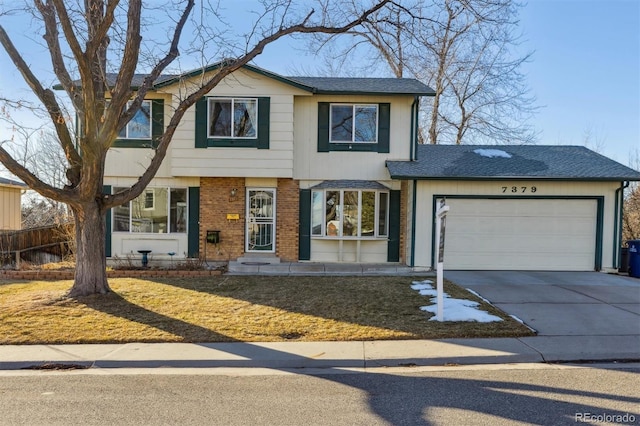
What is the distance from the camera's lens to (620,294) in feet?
32.1

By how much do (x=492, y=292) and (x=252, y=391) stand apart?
6952 millimetres

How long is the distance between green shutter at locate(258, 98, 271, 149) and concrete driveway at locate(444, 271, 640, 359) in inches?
263

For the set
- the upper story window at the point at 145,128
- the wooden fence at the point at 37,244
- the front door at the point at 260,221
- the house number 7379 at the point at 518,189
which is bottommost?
the wooden fence at the point at 37,244

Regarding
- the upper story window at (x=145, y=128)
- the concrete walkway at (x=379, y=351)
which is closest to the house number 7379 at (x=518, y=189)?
the concrete walkway at (x=379, y=351)

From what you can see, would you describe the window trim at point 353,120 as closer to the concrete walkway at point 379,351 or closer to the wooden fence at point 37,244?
the concrete walkway at point 379,351

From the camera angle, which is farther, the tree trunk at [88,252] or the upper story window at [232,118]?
the upper story window at [232,118]

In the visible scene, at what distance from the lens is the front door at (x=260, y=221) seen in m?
14.2

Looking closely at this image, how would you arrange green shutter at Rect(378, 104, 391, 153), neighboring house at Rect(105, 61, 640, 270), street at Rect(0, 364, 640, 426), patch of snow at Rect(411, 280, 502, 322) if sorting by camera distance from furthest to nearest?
green shutter at Rect(378, 104, 391, 153)
neighboring house at Rect(105, 61, 640, 270)
patch of snow at Rect(411, 280, 502, 322)
street at Rect(0, 364, 640, 426)

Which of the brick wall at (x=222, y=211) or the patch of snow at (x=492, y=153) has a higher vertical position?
the patch of snow at (x=492, y=153)

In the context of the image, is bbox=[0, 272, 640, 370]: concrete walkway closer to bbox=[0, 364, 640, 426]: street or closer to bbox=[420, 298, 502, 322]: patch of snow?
bbox=[0, 364, 640, 426]: street

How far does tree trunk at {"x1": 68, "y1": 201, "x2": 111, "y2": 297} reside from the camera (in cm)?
885

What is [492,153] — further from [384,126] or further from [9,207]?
[9,207]

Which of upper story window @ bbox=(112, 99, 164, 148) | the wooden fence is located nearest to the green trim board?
upper story window @ bbox=(112, 99, 164, 148)

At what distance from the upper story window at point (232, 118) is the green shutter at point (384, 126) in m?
3.96
